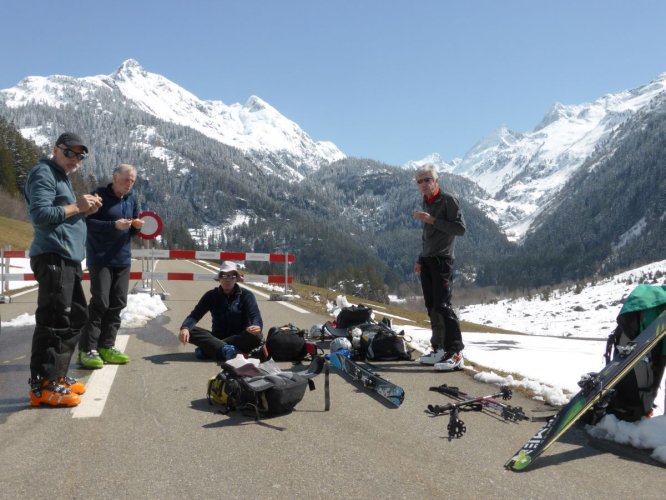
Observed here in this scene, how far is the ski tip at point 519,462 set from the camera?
12.3ft

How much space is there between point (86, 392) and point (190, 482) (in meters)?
2.60

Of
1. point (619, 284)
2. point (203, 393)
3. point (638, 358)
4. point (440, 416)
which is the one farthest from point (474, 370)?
point (619, 284)

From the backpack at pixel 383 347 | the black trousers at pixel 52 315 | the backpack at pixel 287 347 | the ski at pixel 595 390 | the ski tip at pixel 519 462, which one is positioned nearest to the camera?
the ski tip at pixel 519 462

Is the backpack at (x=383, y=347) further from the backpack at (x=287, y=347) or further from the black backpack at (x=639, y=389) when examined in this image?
the black backpack at (x=639, y=389)

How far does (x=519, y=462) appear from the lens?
3801 mm

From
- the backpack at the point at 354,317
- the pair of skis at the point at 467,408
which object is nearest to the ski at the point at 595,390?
the pair of skis at the point at 467,408

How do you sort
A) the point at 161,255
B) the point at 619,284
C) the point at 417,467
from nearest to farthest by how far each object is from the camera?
the point at 417,467, the point at 161,255, the point at 619,284

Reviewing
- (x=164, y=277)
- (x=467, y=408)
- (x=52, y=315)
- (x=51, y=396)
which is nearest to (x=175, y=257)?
(x=164, y=277)

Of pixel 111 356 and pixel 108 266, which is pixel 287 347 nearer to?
pixel 111 356

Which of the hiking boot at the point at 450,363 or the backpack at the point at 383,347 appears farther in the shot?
the backpack at the point at 383,347

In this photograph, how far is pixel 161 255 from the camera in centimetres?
1619

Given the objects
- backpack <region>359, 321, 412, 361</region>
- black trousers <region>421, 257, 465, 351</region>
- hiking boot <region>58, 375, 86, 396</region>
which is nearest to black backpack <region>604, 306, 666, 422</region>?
black trousers <region>421, 257, 465, 351</region>

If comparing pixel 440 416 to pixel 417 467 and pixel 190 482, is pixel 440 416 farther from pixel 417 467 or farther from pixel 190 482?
pixel 190 482

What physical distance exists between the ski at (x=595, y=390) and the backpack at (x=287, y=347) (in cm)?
361
